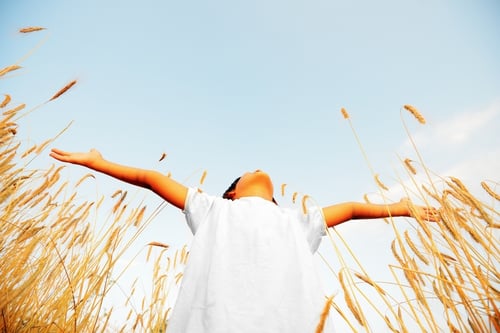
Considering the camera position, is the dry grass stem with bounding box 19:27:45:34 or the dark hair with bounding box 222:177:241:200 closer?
the dry grass stem with bounding box 19:27:45:34

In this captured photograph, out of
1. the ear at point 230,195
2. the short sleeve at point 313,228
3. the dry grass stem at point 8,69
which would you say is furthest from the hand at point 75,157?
the short sleeve at point 313,228

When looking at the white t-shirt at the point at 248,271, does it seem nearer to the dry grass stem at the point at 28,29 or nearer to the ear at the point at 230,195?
the ear at the point at 230,195

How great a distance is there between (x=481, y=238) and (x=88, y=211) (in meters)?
1.68

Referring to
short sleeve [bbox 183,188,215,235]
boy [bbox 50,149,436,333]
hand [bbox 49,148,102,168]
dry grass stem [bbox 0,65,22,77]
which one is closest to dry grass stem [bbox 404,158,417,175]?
boy [bbox 50,149,436,333]

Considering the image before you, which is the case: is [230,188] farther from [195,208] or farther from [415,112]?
[415,112]

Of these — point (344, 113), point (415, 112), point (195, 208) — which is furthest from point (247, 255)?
point (415, 112)

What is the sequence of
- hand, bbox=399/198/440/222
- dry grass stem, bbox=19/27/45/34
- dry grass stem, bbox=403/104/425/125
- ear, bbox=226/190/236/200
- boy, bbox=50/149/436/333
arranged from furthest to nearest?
1. ear, bbox=226/190/236/200
2. dry grass stem, bbox=19/27/45/34
3. dry grass stem, bbox=403/104/425/125
4. boy, bbox=50/149/436/333
5. hand, bbox=399/198/440/222

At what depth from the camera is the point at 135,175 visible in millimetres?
1355

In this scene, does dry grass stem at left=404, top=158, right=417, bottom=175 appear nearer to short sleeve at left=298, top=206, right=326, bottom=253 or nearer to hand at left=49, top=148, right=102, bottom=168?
short sleeve at left=298, top=206, right=326, bottom=253

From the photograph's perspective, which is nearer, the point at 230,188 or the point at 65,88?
the point at 65,88

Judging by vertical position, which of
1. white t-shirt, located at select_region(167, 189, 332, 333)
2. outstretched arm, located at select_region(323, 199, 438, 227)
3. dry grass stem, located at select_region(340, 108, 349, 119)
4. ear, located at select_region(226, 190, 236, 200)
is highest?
ear, located at select_region(226, 190, 236, 200)

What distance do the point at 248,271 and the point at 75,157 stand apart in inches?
36.8

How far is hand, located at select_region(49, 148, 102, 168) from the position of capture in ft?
4.50

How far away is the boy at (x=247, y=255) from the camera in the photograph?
0.98 m
